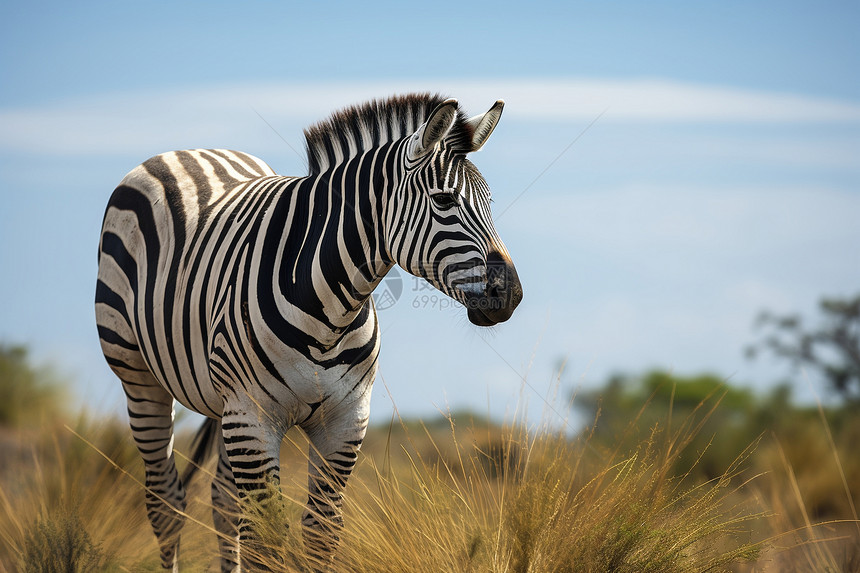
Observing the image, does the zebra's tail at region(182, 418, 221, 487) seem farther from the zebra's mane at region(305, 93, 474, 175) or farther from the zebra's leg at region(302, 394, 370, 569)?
the zebra's mane at region(305, 93, 474, 175)

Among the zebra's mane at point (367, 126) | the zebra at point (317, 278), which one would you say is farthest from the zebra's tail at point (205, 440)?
the zebra's mane at point (367, 126)

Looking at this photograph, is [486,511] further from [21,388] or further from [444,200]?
[21,388]

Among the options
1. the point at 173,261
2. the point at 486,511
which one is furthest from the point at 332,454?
the point at 173,261

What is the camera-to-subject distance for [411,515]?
13.0ft

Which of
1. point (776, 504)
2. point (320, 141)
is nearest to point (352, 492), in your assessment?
point (320, 141)

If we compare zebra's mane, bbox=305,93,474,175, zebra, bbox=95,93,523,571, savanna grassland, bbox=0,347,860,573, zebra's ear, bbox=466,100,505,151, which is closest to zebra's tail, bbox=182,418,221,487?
savanna grassland, bbox=0,347,860,573

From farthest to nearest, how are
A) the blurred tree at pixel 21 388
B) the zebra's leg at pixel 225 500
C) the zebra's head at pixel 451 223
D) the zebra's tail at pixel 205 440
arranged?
the blurred tree at pixel 21 388
the zebra's tail at pixel 205 440
the zebra's leg at pixel 225 500
the zebra's head at pixel 451 223

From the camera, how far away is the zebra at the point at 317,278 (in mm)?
3654

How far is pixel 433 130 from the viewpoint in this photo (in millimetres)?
3725

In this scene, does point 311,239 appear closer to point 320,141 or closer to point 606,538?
point 320,141

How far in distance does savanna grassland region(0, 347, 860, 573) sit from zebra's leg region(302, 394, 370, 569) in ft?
0.30

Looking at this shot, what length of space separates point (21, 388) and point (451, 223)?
525 inches

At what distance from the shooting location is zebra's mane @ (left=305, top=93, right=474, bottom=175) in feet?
13.4

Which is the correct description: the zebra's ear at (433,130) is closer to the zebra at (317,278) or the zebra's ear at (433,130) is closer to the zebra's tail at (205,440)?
the zebra at (317,278)
